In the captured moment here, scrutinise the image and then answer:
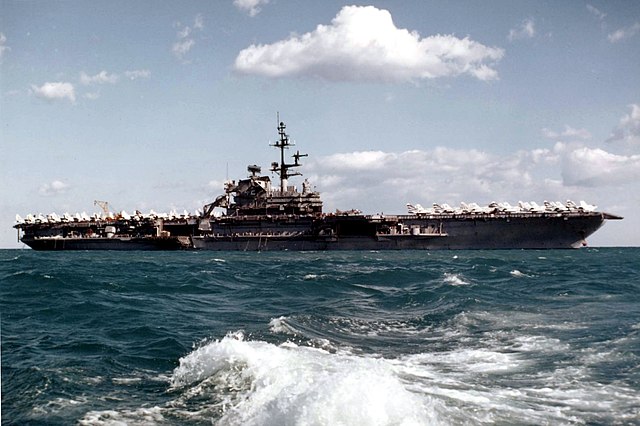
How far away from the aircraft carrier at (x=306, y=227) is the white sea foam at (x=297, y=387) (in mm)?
48834

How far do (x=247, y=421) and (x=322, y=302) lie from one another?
41.3 ft

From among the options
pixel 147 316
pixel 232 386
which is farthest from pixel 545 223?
pixel 232 386

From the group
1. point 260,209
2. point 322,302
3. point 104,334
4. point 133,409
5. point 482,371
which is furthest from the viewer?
point 260,209

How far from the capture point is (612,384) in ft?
31.7

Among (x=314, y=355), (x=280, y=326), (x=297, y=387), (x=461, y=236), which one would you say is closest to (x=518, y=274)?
(x=280, y=326)

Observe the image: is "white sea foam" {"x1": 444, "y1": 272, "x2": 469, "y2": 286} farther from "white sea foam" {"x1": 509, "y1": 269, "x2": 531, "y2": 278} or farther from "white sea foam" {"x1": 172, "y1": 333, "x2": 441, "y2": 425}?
"white sea foam" {"x1": 172, "y1": 333, "x2": 441, "y2": 425}

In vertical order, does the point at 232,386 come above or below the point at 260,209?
below

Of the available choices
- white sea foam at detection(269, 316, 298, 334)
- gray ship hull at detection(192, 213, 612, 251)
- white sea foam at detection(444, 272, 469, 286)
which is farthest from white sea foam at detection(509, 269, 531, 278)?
gray ship hull at detection(192, 213, 612, 251)

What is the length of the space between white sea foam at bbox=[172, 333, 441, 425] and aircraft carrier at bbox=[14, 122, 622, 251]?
48.8 m

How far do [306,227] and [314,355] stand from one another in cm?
5027

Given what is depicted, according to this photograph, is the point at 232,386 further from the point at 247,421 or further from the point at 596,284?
the point at 596,284

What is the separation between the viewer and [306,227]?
61969mm

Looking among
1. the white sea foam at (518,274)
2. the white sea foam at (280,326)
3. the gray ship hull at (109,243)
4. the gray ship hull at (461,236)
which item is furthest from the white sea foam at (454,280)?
the gray ship hull at (109,243)

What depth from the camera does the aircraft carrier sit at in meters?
58.1
